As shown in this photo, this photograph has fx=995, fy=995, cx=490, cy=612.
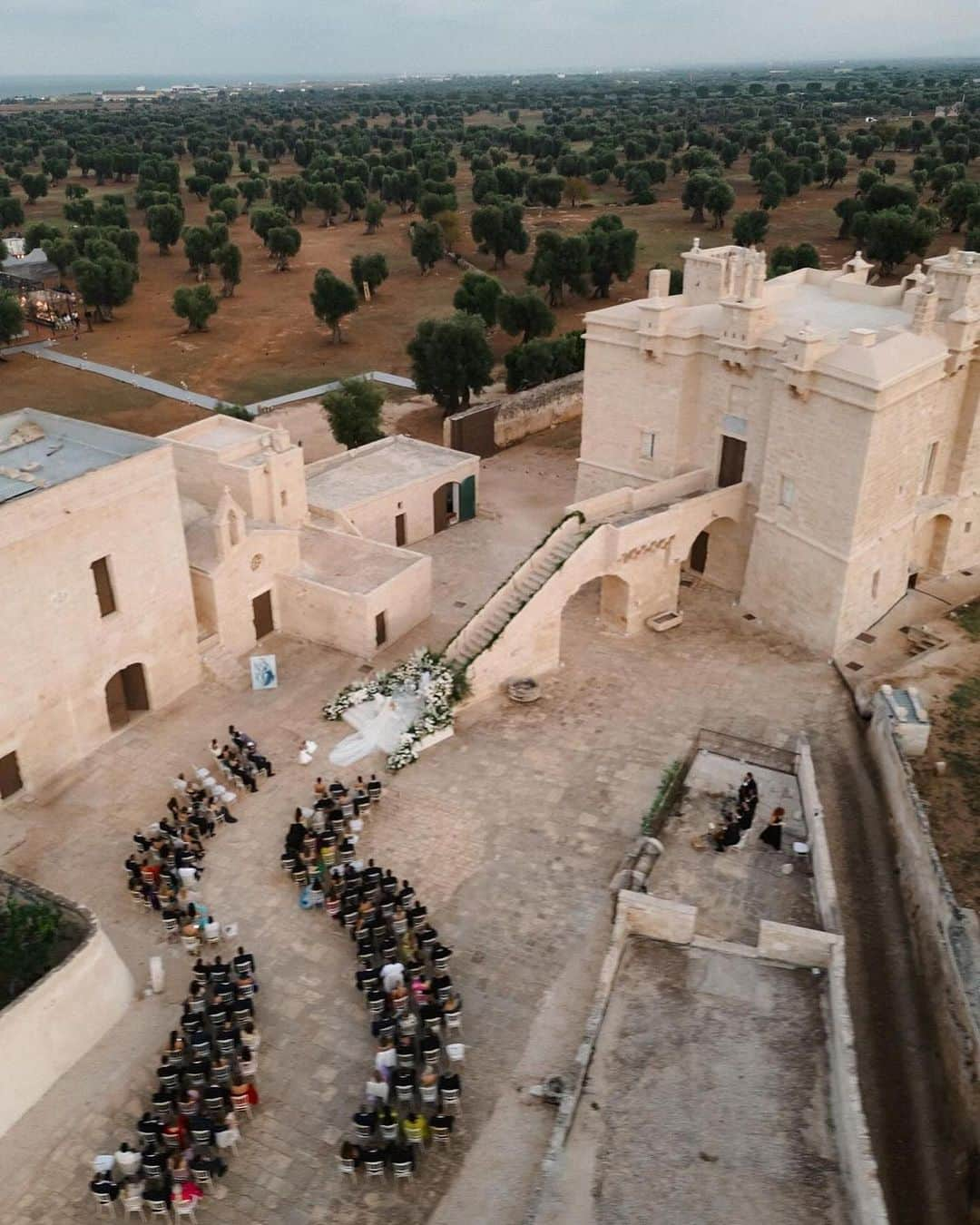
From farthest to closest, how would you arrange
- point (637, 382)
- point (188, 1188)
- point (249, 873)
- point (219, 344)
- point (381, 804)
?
point (219, 344) < point (637, 382) < point (381, 804) < point (249, 873) < point (188, 1188)

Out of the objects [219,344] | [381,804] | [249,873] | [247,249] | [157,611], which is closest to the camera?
[249,873]

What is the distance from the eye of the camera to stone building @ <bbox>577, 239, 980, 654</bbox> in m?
24.3

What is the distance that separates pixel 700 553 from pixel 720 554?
899 millimetres

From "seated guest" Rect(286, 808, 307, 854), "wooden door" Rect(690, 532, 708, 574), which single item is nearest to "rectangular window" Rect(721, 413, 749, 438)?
"wooden door" Rect(690, 532, 708, 574)

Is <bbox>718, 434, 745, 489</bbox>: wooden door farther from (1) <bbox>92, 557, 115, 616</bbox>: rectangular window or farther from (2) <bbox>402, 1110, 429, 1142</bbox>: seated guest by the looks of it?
(2) <bbox>402, 1110, 429, 1142</bbox>: seated guest

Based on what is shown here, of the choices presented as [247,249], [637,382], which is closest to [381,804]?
[637,382]

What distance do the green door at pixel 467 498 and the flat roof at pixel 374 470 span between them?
2.34 ft

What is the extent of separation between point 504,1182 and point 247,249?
3254 inches

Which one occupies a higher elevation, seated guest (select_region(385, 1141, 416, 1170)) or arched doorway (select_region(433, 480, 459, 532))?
arched doorway (select_region(433, 480, 459, 532))

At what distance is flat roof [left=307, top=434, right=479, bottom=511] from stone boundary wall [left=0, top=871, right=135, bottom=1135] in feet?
52.4

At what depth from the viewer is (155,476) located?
2248cm

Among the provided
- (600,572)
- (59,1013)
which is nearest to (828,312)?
(600,572)

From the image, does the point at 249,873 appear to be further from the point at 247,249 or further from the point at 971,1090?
the point at 247,249

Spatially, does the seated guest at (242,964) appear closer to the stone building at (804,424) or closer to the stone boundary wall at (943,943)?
the stone boundary wall at (943,943)
